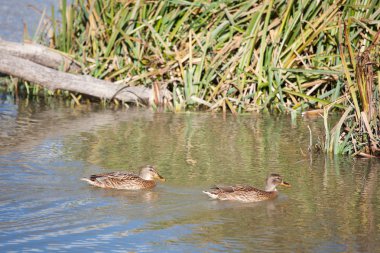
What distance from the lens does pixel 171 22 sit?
43.2ft

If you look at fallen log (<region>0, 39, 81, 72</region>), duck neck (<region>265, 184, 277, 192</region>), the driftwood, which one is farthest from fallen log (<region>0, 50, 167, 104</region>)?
duck neck (<region>265, 184, 277, 192</region>)

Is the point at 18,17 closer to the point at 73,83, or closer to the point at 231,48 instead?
the point at 73,83

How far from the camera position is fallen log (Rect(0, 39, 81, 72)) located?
542 inches

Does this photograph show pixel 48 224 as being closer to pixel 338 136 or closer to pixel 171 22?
pixel 338 136

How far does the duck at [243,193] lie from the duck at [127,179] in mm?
689

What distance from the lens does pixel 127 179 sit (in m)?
8.29

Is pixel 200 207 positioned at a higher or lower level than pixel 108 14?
lower

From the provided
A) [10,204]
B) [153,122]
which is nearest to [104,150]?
[153,122]

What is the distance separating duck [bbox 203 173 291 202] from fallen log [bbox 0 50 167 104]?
5.33m

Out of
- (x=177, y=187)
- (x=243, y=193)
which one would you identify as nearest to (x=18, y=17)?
(x=177, y=187)

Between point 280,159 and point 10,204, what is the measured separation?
3273 mm

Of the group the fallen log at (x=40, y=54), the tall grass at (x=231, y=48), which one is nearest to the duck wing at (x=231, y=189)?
the tall grass at (x=231, y=48)

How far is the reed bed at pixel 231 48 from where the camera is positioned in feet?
40.1

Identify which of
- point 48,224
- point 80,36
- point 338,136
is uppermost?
point 80,36
